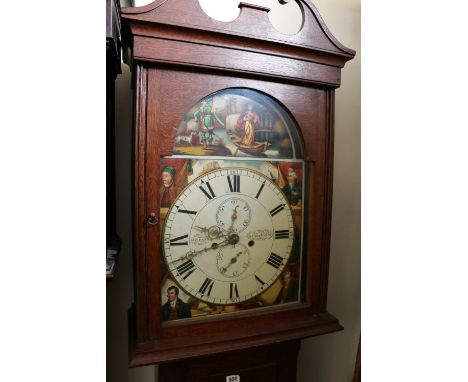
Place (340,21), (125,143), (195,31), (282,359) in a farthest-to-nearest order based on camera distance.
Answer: (340,21) → (125,143) → (282,359) → (195,31)

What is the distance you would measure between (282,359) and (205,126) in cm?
78

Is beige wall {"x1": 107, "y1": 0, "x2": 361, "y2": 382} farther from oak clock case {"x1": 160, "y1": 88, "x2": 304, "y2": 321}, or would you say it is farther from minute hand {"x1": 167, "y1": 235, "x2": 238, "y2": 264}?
minute hand {"x1": 167, "y1": 235, "x2": 238, "y2": 264}

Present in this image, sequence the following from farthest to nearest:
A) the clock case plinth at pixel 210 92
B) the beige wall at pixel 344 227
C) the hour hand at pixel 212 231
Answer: the beige wall at pixel 344 227, the hour hand at pixel 212 231, the clock case plinth at pixel 210 92

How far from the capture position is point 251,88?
871mm

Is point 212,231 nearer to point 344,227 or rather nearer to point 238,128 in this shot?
point 238,128

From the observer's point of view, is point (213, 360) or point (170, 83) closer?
point (170, 83)

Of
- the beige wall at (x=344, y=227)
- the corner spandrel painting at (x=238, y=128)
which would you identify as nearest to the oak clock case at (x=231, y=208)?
the corner spandrel painting at (x=238, y=128)

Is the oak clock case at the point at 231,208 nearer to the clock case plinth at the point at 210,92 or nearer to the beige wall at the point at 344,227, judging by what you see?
the clock case plinth at the point at 210,92

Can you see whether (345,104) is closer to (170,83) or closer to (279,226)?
(279,226)

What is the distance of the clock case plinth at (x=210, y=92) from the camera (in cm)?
76

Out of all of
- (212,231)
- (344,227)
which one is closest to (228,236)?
(212,231)

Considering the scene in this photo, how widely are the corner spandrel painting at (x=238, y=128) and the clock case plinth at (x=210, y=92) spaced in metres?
0.03

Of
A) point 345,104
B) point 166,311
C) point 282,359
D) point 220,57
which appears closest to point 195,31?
point 220,57

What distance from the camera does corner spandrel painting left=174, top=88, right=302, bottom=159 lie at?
840mm
